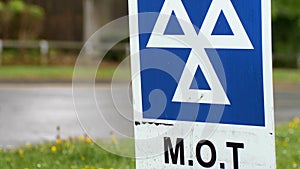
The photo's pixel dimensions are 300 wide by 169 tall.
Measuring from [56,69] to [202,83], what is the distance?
20.1m

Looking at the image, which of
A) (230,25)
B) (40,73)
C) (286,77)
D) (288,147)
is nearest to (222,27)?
(230,25)

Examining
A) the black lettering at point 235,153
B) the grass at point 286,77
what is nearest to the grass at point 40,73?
the grass at point 286,77

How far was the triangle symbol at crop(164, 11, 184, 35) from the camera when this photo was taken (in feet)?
9.89

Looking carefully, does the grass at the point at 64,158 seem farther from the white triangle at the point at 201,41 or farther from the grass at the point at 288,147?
the white triangle at the point at 201,41

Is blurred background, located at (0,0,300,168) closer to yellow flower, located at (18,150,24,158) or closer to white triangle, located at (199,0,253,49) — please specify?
yellow flower, located at (18,150,24,158)

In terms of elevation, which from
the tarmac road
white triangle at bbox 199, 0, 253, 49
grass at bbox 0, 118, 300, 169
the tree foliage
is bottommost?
grass at bbox 0, 118, 300, 169

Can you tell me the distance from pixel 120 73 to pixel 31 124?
8.34 m

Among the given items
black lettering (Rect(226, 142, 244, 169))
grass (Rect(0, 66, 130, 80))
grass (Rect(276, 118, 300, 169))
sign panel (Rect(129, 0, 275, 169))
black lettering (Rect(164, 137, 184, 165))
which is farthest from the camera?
grass (Rect(0, 66, 130, 80))

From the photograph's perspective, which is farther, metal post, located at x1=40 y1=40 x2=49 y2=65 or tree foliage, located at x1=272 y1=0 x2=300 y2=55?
tree foliage, located at x1=272 y1=0 x2=300 y2=55

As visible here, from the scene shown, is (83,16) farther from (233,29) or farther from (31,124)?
(233,29)

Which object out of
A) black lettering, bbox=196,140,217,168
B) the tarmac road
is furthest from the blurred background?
black lettering, bbox=196,140,217,168

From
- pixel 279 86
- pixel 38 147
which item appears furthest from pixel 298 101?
pixel 38 147

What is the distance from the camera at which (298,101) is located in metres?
16.6

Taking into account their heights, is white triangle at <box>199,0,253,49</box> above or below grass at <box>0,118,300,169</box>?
above
